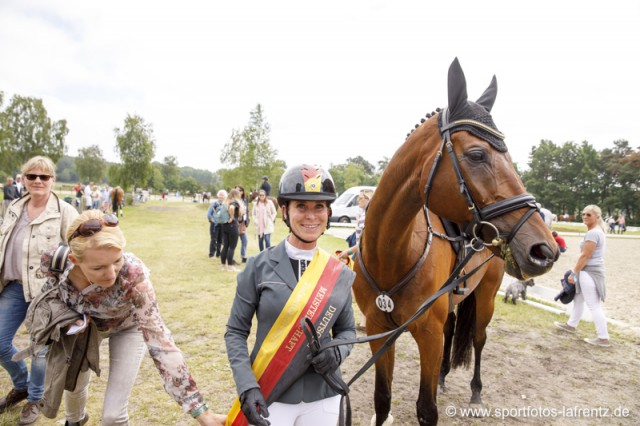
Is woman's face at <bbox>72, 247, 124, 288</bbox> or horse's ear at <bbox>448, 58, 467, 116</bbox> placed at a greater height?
horse's ear at <bbox>448, 58, 467, 116</bbox>

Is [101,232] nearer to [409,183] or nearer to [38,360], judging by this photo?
[409,183]

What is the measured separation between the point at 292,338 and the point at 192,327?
4.50 metres

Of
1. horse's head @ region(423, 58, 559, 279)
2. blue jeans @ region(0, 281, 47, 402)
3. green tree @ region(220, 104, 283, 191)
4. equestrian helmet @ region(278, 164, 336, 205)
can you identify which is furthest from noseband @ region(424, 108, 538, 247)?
green tree @ region(220, 104, 283, 191)

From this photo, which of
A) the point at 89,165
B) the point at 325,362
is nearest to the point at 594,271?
the point at 325,362

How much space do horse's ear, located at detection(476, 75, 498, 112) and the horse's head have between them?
35cm

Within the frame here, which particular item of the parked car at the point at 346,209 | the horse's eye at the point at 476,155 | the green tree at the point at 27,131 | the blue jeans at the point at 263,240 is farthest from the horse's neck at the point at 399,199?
the green tree at the point at 27,131

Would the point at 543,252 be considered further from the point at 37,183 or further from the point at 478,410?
the point at 37,183

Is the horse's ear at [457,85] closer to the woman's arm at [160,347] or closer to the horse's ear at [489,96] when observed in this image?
the horse's ear at [489,96]

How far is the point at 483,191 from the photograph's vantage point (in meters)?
2.04

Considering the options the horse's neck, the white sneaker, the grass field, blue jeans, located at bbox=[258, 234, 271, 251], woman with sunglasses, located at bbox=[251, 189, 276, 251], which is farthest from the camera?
blue jeans, located at bbox=[258, 234, 271, 251]

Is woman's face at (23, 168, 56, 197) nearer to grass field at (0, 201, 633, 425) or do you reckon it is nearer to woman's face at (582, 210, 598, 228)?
grass field at (0, 201, 633, 425)

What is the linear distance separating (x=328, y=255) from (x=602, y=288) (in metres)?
6.09

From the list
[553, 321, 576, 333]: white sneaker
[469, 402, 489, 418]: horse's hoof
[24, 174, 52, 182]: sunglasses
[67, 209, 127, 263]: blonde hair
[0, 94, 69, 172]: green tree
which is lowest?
[469, 402, 489, 418]: horse's hoof

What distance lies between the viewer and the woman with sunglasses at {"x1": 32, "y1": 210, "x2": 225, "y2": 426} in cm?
197
